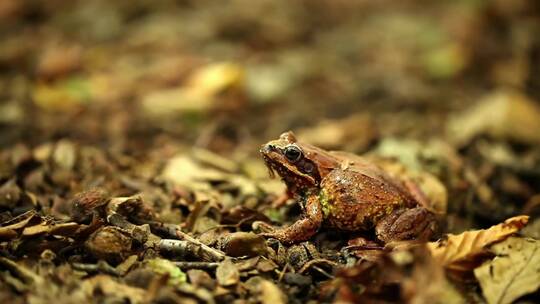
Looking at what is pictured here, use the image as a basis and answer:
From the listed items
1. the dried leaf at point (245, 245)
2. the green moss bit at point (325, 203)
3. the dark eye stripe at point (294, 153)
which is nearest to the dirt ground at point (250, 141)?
the dried leaf at point (245, 245)

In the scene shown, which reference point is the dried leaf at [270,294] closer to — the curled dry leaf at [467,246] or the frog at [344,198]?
the frog at [344,198]

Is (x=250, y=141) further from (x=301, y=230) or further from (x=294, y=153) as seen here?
(x=301, y=230)

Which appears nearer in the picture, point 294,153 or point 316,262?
point 316,262

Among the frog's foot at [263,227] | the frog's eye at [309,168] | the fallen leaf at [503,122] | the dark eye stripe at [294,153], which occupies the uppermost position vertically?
the fallen leaf at [503,122]

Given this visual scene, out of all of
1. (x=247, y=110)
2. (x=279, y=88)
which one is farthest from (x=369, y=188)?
(x=279, y=88)

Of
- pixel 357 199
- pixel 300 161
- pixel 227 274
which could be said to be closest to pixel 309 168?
pixel 300 161

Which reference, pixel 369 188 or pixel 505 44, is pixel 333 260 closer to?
pixel 369 188

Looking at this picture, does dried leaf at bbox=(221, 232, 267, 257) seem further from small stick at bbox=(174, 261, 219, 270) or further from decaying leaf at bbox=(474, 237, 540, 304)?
decaying leaf at bbox=(474, 237, 540, 304)
